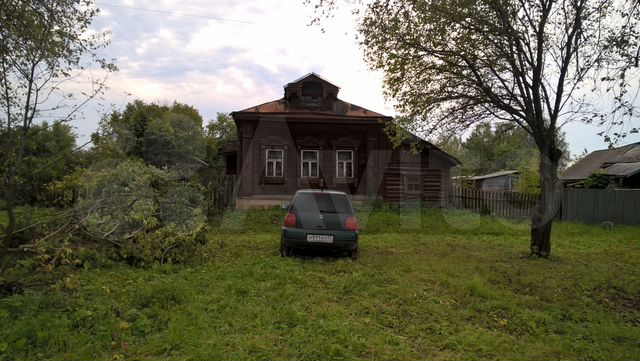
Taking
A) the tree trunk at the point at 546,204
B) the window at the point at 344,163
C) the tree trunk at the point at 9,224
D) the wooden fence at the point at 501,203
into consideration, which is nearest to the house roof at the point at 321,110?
the window at the point at 344,163

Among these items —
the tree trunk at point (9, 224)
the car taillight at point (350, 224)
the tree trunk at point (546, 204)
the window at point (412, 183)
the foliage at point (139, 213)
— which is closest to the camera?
the tree trunk at point (9, 224)

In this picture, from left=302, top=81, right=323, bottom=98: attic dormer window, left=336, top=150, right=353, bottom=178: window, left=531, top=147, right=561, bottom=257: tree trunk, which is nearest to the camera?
left=531, top=147, right=561, bottom=257: tree trunk

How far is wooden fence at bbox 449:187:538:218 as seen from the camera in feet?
60.2

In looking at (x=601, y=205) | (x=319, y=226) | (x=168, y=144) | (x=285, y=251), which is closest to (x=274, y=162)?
(x=285, y=251)

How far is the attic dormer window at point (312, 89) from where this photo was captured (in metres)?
19.8

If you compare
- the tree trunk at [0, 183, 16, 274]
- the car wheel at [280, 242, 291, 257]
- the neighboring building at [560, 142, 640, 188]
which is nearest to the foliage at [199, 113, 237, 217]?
the car wheel at [280, 242, 291, 257]

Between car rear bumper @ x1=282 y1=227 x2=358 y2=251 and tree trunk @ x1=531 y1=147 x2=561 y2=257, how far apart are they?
4647mm

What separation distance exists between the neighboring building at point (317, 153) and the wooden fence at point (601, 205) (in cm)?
537

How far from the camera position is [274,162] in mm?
19016

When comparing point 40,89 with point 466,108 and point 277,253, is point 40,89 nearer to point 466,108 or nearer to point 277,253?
point 277,253

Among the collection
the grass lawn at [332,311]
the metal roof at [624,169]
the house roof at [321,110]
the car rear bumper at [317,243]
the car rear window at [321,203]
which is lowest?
the grass lawn at [332,311]

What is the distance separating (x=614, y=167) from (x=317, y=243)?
2283 centimetres

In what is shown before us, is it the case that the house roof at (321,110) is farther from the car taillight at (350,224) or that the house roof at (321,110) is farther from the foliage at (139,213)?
the car taillight at (350,224)

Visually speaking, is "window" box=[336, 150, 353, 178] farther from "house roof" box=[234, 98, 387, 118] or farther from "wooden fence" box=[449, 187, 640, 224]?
"wooden fence" box=[449, 187, 640, 224]
